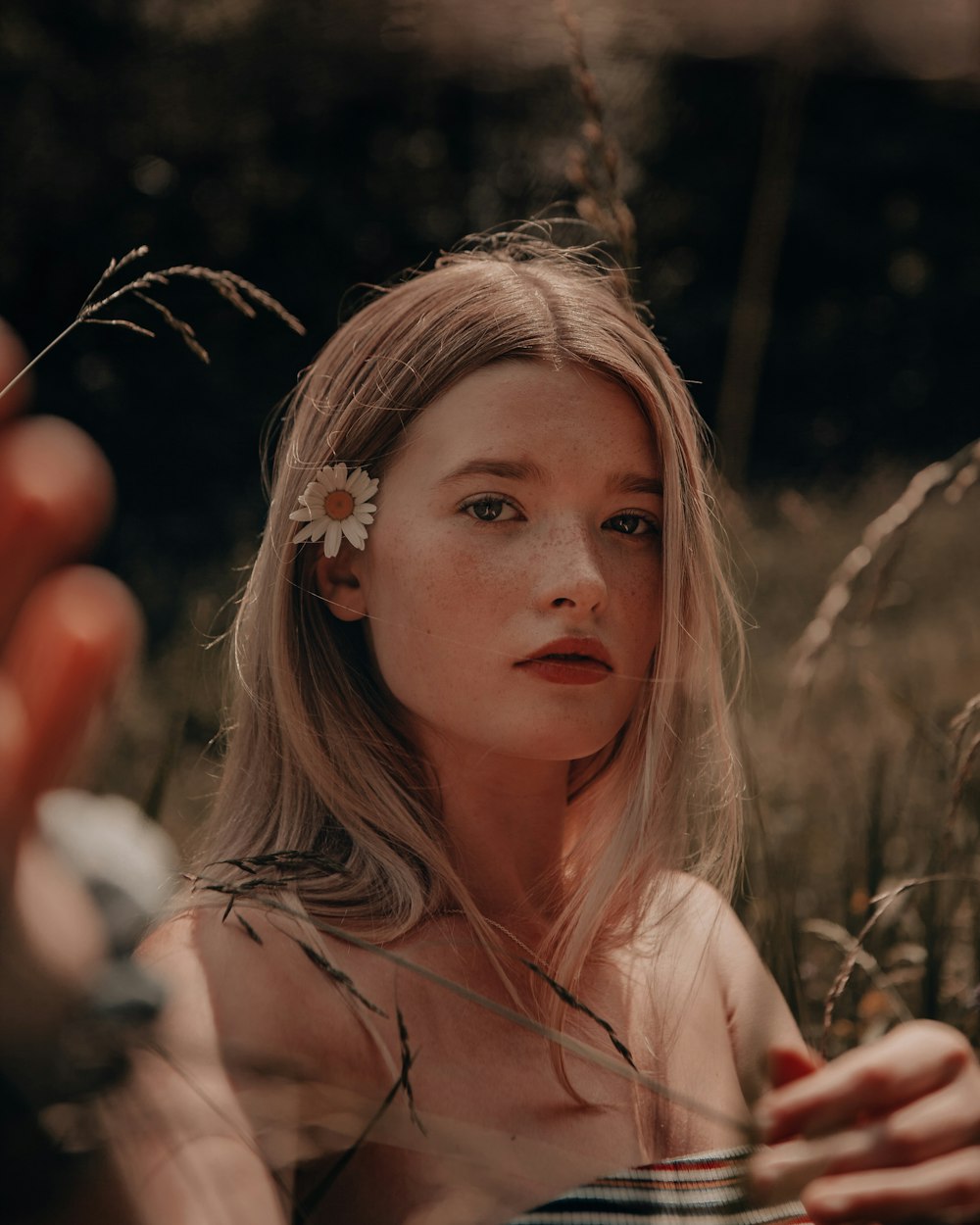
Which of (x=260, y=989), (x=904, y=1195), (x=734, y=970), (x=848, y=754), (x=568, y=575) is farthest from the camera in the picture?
(x=848, y=754)

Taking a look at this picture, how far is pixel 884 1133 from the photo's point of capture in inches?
43.2

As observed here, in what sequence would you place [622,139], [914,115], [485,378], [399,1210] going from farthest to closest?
[914,115] < [622,139] < [485,378] < [399,1210]

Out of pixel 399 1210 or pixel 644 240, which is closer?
pixel 399 1210

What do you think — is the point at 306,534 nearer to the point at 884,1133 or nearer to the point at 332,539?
the point at 332,539

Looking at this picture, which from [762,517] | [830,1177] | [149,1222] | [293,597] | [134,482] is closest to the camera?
[149,1222]

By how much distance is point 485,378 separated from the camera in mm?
1541

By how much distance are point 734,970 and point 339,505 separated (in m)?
0.76

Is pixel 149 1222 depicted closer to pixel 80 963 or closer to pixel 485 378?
pixel 80 963

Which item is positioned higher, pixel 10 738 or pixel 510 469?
pixel 510 469

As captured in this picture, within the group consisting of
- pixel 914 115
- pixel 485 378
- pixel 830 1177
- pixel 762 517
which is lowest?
pixel 830 1177

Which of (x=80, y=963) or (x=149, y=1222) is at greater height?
(x=80, y=963)

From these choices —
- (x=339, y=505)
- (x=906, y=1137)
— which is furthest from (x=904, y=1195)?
(x=339, y=505)

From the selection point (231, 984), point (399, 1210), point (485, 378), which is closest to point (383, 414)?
point (485, 378)

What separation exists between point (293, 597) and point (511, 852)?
410 millimetres
